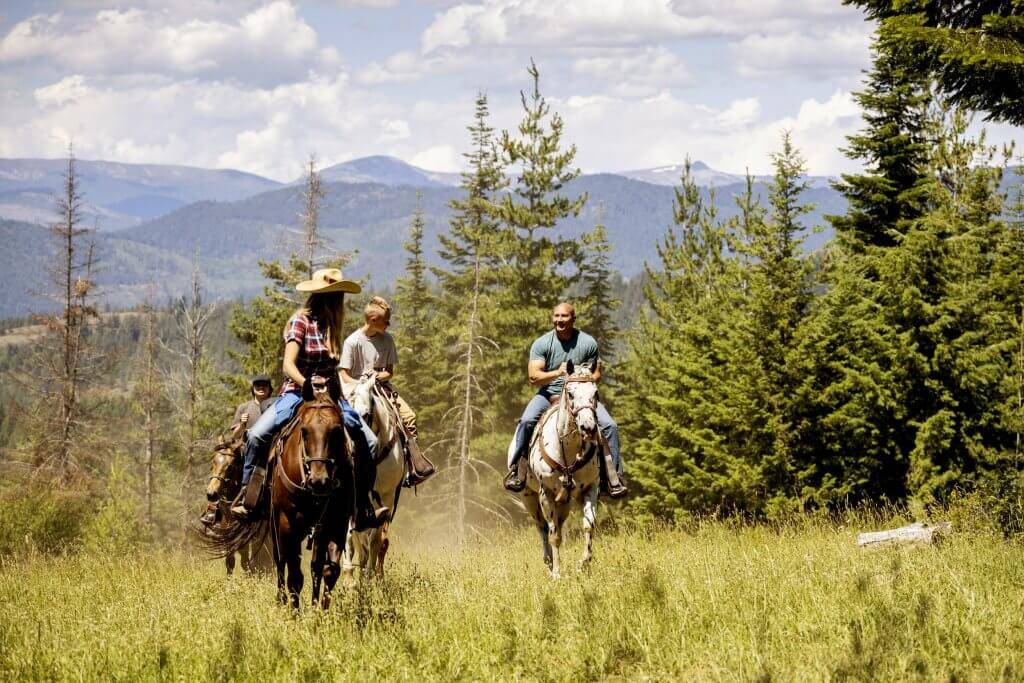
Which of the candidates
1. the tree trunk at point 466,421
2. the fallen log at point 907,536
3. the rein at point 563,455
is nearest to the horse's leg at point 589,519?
the rein at point 563,455

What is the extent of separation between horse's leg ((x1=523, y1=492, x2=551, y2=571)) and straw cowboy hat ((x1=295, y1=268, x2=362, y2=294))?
13.8ft

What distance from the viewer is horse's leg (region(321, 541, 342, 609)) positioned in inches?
326

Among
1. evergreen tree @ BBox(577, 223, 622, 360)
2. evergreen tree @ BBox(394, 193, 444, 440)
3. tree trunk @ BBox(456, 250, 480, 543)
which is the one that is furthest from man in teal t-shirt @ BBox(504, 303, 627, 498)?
evergreen tree @ BBox(394, 193, 444, 440)

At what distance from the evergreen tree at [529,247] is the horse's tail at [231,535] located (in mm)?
26547

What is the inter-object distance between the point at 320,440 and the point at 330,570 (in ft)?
4.36

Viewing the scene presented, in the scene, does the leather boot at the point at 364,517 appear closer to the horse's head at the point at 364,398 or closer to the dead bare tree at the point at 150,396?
the horse's head at the point at 364,398

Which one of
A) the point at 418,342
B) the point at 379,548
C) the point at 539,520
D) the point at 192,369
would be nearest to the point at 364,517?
the point at 379,548

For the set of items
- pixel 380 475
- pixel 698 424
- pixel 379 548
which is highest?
pixel 380 475

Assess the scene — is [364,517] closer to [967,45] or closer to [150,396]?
[967,45]

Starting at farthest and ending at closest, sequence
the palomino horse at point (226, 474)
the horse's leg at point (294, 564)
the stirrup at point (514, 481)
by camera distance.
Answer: the palomino horse at point (226, 474) → the stirrup at point (514, 481) → the horse's leg at point (294, 564)

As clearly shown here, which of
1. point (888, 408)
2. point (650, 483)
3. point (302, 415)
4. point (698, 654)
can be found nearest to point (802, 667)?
point (698, 654)

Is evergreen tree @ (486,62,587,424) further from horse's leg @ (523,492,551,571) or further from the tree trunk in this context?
horse's leg @ (523,492,551,571)

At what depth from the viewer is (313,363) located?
28.6 feet

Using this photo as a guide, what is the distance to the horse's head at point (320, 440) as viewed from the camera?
25.5ft
